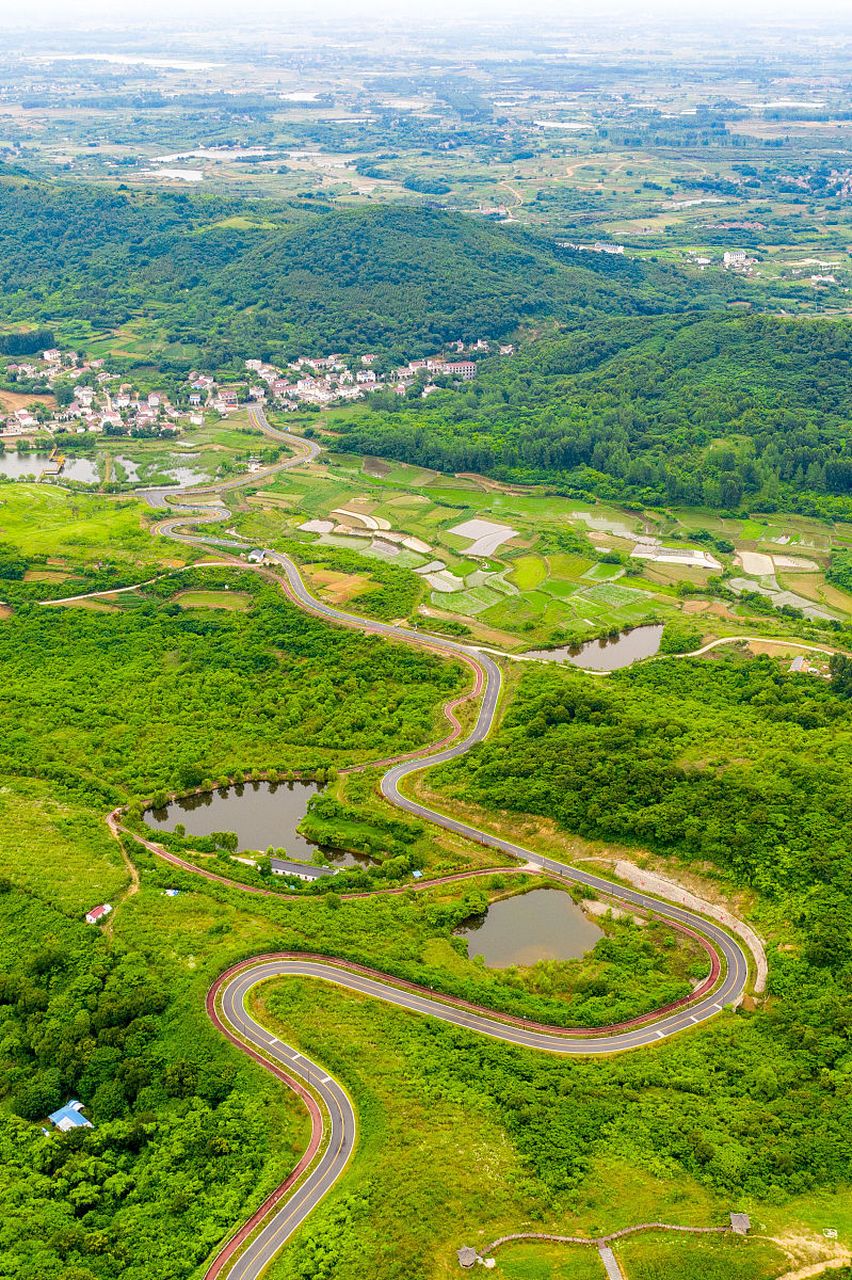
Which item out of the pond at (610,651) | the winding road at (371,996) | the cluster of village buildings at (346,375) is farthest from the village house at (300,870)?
the cluster of village buildings at (346,375)

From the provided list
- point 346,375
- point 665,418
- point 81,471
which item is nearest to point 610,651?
point 665,418

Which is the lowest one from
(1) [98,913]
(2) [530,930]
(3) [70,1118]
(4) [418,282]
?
(3) [70,1118]

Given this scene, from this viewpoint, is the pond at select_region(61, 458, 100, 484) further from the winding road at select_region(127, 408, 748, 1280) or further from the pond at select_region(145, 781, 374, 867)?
the winding road at select_region(127, 408, 748, 1280)

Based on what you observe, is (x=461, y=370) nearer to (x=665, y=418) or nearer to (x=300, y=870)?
(x=665, y=418)

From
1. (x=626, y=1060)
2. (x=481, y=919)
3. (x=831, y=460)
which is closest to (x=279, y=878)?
(x=481, y=919)

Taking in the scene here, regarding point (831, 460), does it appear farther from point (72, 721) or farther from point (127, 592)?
point (72, 721)

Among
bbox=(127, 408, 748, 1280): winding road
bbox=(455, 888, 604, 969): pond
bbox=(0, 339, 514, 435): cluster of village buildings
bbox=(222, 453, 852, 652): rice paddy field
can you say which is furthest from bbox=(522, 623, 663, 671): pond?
bbox=(0, 339, 514, 435): cluster of village buildings
